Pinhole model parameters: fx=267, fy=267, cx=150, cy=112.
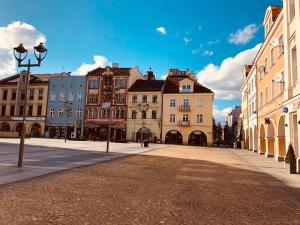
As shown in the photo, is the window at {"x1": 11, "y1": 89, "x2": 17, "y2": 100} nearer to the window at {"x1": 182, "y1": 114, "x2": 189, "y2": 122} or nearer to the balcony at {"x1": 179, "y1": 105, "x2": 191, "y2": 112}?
the balcony at {"x1": 179, "y1": 105, "x2": 191, "y2": 112}

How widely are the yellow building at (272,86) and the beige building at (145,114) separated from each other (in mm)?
25017

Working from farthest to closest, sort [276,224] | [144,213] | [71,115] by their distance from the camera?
1. [71,115]
2. [144,213]
3. [276,224]

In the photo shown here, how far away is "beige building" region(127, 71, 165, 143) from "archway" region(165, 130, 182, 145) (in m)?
1.77

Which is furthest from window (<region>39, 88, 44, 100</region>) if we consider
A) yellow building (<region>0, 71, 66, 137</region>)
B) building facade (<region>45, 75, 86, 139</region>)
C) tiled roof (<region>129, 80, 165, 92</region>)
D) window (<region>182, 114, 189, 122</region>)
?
window (<region>182, 114, 189, 122</region>)

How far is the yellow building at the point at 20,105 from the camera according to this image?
191ft

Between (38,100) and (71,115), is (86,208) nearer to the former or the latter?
(71,115)

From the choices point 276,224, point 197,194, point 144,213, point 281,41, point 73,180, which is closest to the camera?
point 276,224

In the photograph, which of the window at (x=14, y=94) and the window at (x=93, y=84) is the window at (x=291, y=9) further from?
the window at (x=14, y=94)

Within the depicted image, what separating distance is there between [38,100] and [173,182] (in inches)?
2196

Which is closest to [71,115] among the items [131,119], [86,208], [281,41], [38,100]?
[38,100]

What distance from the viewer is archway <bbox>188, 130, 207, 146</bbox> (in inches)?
1999

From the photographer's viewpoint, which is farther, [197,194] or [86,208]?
[197,194]

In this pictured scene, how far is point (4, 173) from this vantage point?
31.9 feet

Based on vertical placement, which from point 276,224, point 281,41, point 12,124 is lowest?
point 276,224
